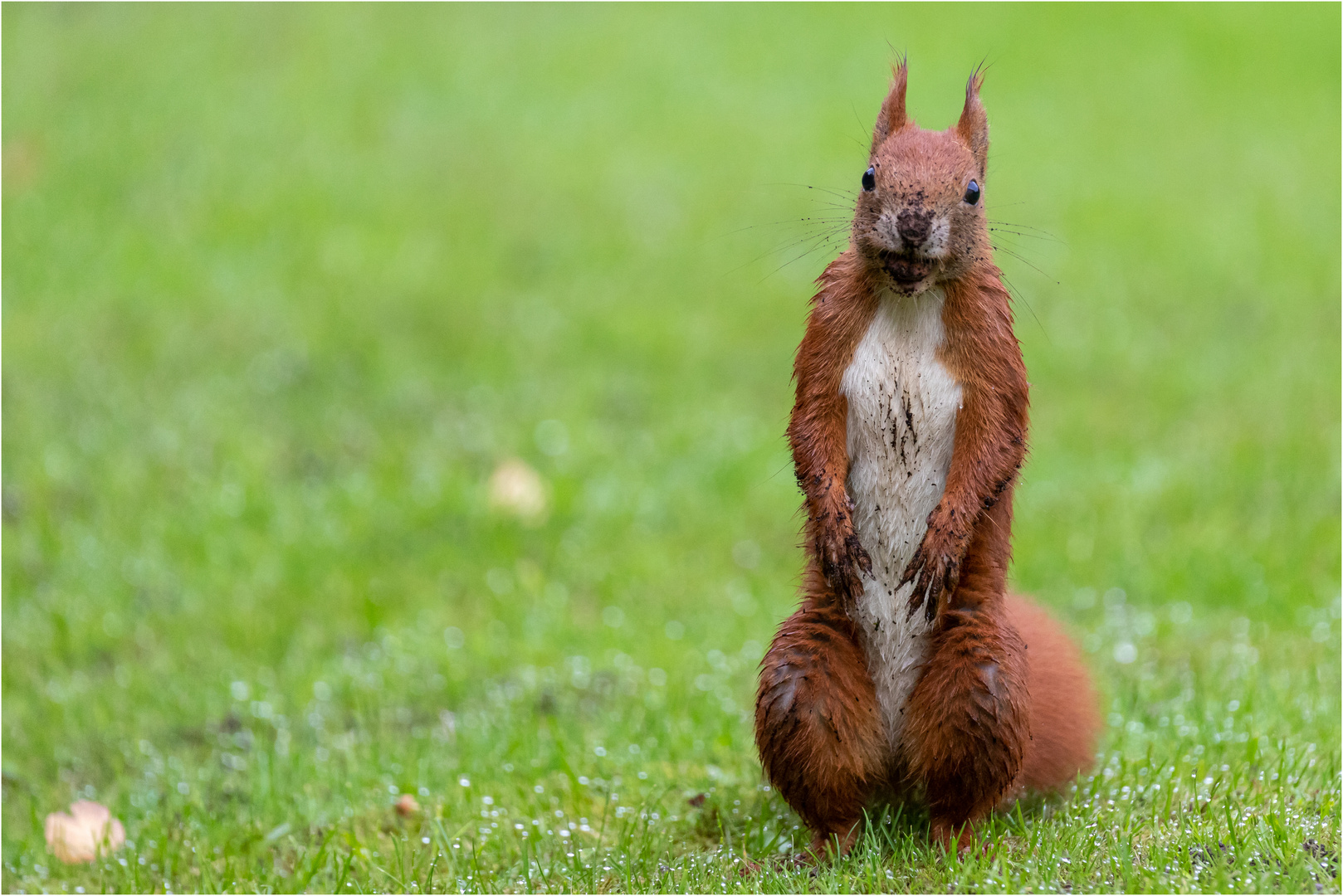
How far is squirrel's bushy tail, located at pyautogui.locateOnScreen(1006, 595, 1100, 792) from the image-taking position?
12.5 feet

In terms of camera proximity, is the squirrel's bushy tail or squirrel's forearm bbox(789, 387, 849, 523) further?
the squirrel's bushy tail

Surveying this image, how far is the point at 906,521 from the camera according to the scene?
3.56 metres

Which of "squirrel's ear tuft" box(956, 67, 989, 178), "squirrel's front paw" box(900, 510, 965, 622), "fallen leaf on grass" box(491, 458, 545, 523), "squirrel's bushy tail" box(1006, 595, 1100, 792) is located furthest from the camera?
"fallen leaf on grass" box(491, 458, 545, 523)

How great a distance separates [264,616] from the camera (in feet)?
22.3

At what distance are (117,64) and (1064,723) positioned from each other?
1156 cm

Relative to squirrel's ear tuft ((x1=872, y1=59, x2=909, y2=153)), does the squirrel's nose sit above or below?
below

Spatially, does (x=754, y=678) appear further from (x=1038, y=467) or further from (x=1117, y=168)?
(x=1117, y=168)

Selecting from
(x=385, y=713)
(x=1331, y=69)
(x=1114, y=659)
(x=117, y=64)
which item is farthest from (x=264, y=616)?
(x=1331, y=69)

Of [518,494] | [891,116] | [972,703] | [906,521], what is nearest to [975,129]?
[891,116]

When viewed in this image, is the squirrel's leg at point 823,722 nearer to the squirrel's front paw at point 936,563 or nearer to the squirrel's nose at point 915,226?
the squirrel's front paw at point 936,563

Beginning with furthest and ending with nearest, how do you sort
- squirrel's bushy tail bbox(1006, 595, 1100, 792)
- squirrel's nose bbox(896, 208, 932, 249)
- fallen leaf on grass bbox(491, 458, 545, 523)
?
fallen leaf on grass bbox(491, 458, 545, 523), squirrel's bushy tail bbox(1006, 595, 1100, 792), squirrel's nose bbox(896, 208, 932, 249)

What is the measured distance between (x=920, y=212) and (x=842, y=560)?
33.8 inches

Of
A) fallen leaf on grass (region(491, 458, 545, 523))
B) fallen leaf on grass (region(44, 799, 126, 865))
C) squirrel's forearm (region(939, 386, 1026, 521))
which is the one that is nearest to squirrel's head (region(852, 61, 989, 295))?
squirrel's forearm (region(939, 386, 1026, 521))

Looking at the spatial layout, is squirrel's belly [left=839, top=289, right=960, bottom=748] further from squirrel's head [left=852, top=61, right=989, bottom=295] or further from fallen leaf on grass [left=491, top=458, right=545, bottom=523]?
fallen leaf on grass [left=491, top=458, right=545, bottom=523]
